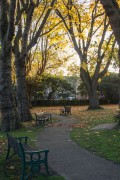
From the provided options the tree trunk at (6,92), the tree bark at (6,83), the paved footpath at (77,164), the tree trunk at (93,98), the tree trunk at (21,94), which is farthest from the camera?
the tree trunk at (93,98)

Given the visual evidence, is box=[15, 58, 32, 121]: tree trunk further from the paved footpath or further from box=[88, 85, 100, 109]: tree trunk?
box=[88, 85, 100, 109]: tree trunk

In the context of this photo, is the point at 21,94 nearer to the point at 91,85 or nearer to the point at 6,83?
the point at 6,83

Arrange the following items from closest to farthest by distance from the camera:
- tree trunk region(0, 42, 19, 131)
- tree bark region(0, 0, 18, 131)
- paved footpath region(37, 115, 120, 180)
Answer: paved footpath region(37, 115, 120, 180)
tree bark region(0, 0, 18, 131)
tree trunk region(0, 42, 19, 131)

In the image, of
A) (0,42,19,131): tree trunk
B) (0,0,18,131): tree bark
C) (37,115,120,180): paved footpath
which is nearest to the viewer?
(37,115,120,180): paved footpath

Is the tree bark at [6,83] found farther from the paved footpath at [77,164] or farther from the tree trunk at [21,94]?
the paved footpath at [77,164]

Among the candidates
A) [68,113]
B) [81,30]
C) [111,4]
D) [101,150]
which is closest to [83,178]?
[101,150]

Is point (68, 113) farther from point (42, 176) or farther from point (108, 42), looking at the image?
point (42, 176)

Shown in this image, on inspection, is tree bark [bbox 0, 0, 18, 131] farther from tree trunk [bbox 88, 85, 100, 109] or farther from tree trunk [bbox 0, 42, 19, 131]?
tree trunk [bbox 88, 85, 100, 109]

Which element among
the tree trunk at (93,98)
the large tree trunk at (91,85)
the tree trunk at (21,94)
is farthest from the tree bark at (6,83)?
the large tree trunk at (91,85)

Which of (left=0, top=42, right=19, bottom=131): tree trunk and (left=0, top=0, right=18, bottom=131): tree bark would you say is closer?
(left=0, top=0, right=18, bottom=131): tree bark

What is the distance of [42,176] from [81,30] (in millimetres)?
26153

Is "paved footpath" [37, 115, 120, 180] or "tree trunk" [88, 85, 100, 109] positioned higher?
"tree trunk" [88, 85, 100, 109]

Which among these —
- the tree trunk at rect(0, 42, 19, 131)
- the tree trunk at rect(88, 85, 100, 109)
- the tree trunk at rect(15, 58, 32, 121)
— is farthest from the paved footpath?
the tree trunk at rect(88, 85, 100, 109)

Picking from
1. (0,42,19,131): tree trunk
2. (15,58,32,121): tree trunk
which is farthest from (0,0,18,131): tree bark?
(15,58,32,121): tree trunk
